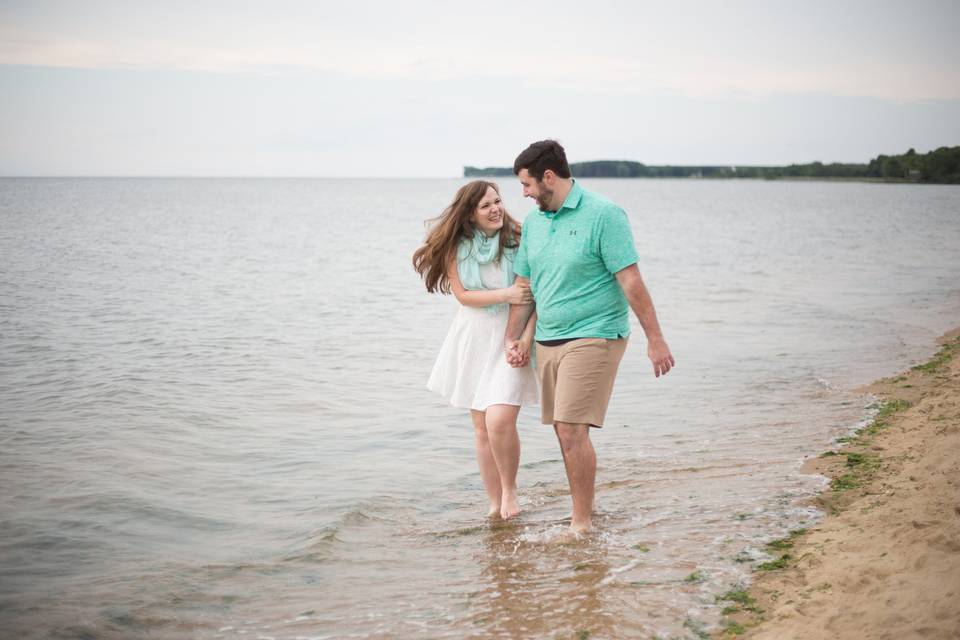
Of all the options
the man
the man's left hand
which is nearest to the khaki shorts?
the man

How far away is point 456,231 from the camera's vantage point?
554cm

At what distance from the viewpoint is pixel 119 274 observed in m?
23.2

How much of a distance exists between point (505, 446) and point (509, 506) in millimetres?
609

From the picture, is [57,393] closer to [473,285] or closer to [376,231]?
[473,285]

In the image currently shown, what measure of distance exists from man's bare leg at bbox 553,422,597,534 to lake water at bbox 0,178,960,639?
0.19m

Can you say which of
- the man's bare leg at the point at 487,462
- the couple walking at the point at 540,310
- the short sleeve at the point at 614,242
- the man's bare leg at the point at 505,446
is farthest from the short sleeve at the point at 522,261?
the man's bare leg at the point at 487,462

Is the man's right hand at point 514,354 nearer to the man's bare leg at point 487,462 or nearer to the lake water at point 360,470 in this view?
the man's bare leg at point 487,462

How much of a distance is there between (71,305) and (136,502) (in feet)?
38.6

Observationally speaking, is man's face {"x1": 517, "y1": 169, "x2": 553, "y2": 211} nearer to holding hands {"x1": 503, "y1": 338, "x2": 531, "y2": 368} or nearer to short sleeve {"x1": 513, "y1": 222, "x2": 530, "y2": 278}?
short sleeve {"x1": 513, "y1": 222, "x2": 530, "y2": 278}

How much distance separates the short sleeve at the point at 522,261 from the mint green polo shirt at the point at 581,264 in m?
0.09

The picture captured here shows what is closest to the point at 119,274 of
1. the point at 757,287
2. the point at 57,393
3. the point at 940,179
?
the point at 57,393

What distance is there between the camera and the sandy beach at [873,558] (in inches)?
146

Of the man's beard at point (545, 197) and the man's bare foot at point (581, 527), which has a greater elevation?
the man's beard at point (545, 197)

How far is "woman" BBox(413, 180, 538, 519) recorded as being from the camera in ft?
18.0
